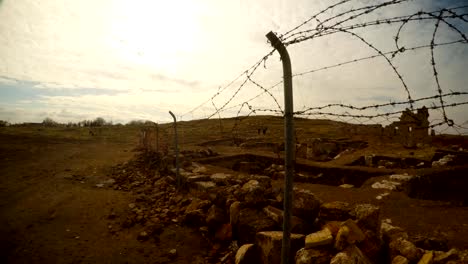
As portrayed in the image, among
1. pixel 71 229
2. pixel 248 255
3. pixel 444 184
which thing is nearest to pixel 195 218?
pixel 248 255

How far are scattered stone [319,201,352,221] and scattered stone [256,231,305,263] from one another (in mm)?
885

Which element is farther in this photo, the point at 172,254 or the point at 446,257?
the point at 172,254

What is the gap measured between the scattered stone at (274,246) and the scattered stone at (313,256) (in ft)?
1.22

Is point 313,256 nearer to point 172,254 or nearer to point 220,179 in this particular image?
point 172,254

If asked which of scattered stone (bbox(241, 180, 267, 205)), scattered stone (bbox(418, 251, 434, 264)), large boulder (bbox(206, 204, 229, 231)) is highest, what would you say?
scattered stone (bbox(241, 180, 267, 205))

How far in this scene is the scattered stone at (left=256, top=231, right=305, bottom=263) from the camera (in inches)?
172

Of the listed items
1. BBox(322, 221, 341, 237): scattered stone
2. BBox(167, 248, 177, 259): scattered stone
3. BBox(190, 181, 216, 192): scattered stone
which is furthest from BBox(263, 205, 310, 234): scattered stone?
BBox(190, 181, 216, 192): scattered stone

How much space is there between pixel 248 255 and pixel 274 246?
57cm

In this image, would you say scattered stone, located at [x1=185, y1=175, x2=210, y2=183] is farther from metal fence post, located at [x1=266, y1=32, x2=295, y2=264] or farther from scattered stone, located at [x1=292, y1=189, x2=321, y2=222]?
metal fence post, located at [x1=266, y1=32, x2=295, y2=264]

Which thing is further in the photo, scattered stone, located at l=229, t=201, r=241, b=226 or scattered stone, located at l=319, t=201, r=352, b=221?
scattered stone, located at l=229, t=201, r=241, b=226

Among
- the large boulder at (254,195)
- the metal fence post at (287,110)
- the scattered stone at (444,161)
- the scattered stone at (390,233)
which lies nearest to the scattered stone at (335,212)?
the scattered stone at (390,233)

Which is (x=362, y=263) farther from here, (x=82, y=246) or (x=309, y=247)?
(x=82, y=246)

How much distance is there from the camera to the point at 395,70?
9.52 ft

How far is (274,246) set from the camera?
444 cm
